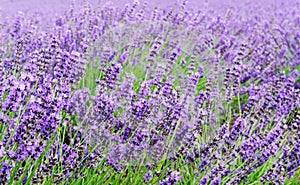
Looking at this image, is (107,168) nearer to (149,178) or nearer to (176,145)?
(149,178)

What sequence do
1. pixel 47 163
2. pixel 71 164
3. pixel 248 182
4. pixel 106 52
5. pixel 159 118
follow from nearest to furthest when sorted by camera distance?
pixel 47 163 → pixel 71 164 → pixel 159 118 → pixel 248 182 → pixel 106 52

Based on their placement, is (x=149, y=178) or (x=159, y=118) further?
(x=159, y=118)

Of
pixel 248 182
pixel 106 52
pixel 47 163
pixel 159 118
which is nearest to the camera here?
pixel 47 163

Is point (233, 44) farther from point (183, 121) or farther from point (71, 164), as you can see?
point (71, 164)

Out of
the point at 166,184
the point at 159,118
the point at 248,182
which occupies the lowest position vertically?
the point at 248,182

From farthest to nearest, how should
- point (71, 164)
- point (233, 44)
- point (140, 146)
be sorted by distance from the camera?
point (233, 44) → point (140, 146) → point (71, 164)

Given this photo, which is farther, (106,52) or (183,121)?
(106,52)

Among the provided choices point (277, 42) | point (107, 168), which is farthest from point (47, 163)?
point (277, 42)

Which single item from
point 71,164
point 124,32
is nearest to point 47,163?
point 71,164

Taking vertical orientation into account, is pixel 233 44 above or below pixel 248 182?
above
